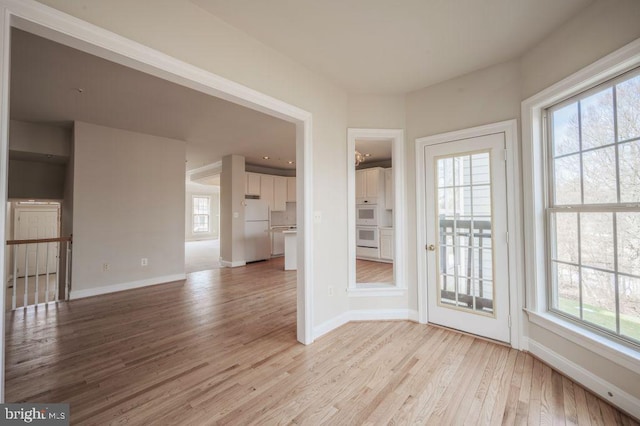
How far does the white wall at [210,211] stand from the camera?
11.8 m

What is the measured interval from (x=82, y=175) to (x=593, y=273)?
6187mm

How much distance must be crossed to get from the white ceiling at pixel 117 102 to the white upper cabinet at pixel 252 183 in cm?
164

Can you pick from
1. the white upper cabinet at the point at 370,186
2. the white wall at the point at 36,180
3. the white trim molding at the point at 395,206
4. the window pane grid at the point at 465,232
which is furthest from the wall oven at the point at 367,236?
the white wall at the point at 36,180

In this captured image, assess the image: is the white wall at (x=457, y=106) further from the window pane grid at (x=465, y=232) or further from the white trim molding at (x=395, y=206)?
the window pane grid at (x=465, y=232)

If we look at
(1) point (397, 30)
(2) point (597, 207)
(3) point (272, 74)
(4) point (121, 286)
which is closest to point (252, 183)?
(4) point (121, 286)

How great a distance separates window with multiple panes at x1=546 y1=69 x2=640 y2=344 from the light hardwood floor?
62cm

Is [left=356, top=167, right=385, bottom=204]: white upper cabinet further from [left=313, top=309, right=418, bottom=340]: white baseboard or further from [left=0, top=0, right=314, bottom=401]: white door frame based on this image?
[left=0, top=0, right=314, bottom=401]: white door frame

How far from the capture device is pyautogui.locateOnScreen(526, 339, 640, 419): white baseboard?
5.29 feet

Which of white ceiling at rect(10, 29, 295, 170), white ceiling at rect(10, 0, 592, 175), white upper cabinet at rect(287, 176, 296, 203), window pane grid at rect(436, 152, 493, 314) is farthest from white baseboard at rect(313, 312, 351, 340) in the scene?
white upper cabinet at rect(287, 176, 296, 203)

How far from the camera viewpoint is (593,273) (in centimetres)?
191

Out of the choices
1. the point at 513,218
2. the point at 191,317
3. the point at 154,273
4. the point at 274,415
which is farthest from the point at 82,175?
the point at 513,218

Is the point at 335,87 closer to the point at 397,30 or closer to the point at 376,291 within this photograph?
the point at 397,30

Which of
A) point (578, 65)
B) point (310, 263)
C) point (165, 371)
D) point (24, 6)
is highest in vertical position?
point (578, 65)

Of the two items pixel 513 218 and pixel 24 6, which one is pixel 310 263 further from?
pixel 24 6
